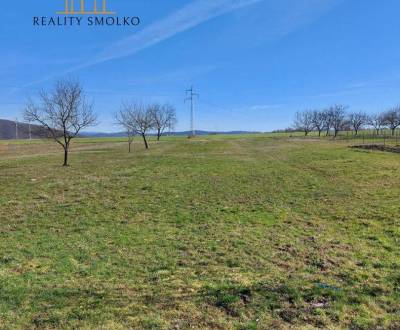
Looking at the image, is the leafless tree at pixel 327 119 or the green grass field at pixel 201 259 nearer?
the green grass field at pixel 201 259

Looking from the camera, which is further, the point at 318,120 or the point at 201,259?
the point at 318,120

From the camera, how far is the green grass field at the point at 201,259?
4.59 meters

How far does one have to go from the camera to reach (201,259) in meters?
6.69

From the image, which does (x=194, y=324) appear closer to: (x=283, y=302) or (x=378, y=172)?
(x=283, y=302)

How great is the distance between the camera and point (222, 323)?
438 centimetres

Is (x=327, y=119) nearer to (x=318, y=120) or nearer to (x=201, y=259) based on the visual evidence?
(x=318, y=120)

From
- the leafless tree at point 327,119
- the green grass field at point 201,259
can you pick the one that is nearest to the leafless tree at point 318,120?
the leafless tree at point 327,119

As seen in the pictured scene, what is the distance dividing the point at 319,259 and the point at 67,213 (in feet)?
24.6

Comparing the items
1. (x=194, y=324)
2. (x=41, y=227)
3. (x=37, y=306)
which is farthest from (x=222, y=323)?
(x=41, y=227)

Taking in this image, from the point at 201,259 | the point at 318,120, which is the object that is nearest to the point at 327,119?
the point at 318,120

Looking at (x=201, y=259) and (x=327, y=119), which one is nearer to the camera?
(x=201, y=259)

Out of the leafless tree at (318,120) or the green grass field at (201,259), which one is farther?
the leafless tree at (318,120)

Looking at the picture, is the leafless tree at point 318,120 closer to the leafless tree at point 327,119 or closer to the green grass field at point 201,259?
the leafless tree at point 327,119

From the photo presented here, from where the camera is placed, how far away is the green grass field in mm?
4586
